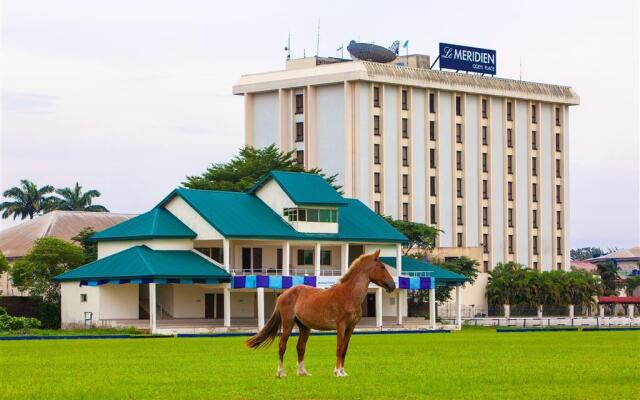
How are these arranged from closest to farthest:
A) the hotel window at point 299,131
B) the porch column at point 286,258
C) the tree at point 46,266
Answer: the porch column at point 286,258 < the tree at point 46,266 < the hotel window at point 299,131

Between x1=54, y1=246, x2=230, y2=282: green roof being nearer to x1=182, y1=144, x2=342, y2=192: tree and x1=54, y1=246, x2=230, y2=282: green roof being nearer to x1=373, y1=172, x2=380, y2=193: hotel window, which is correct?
x1=182, y1=144, x2=342, y2=192: tree

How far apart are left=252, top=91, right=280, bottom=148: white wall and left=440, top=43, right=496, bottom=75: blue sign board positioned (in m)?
17.8

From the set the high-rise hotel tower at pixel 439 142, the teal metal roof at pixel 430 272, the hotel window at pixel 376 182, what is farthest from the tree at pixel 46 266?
the hotel window at pixel 376 182

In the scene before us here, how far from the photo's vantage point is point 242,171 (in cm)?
11212

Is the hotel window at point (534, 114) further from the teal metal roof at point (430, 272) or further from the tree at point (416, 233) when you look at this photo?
the teal metal roof at point (430, 272)

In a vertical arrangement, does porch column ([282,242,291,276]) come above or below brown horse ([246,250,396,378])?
above

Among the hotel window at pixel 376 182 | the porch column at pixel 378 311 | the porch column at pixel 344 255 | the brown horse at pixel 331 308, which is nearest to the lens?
the brown horse at pixel 331 308

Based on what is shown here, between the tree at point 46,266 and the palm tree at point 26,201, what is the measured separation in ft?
185

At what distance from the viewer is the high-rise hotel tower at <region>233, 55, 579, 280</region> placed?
132m

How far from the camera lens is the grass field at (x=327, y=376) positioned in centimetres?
2297

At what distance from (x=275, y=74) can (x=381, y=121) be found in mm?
12906

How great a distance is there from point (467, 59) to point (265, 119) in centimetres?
2205

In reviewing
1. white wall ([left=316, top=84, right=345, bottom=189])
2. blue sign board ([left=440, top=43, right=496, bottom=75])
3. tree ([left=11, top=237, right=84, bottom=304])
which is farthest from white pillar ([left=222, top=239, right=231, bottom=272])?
blue sign board ([left=440, top=43, right=496, bottom=75])

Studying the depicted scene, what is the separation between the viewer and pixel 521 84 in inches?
5832
